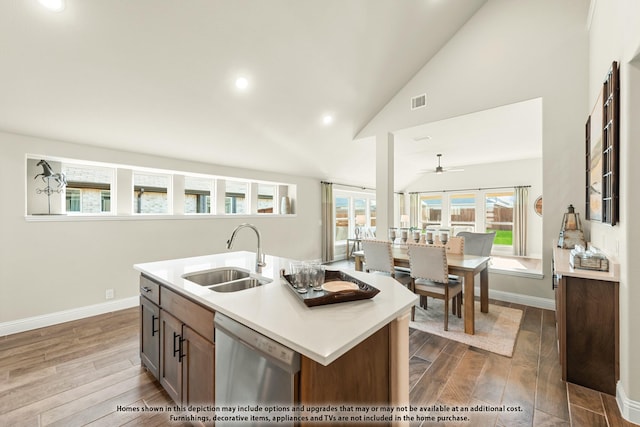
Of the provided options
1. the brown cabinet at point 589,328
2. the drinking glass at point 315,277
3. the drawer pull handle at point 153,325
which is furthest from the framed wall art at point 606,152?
the drawer pull handle at point 153,325

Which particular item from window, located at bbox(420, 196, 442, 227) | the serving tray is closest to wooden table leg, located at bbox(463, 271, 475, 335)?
the serving tray

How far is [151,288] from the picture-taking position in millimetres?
1914

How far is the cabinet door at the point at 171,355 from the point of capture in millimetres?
1608

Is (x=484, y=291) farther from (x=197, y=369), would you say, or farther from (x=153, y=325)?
(x=153, y=325)

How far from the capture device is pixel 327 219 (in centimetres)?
651

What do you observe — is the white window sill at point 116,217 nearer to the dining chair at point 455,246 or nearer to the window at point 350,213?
the window at point 350,213

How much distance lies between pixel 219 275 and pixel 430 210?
8.35m

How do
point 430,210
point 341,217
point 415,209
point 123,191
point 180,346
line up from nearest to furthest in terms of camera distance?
1. point 180,346
2. point 123,191
3. point 341,217
4. point 430,210
5. point 415,209

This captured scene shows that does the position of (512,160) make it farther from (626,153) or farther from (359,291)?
(359,291)

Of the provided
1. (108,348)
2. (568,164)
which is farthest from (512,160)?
(108,348)

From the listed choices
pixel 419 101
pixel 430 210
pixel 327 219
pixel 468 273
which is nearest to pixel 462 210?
pixel 430 210

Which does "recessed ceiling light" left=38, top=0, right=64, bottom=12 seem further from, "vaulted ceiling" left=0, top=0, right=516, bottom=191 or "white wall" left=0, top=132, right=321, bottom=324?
"white wall" left=0, top=132, right=321, bottom=324

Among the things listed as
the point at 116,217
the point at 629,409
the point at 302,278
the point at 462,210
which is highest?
the point at 462,210

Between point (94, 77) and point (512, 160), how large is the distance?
8.65 metres
